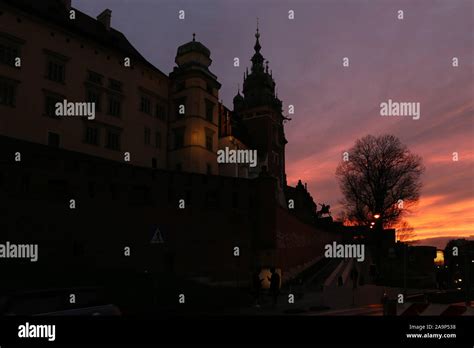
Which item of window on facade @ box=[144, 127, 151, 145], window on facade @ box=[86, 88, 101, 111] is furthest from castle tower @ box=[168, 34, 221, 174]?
window on facade @ box=[86, 88, 101, 111]

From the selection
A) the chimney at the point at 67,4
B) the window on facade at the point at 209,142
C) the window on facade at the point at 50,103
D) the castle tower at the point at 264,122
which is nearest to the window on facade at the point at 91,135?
the window on facade at the point at 50,103

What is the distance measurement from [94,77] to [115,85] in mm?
2498

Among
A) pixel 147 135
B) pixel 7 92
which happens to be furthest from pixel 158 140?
pixel 7 92

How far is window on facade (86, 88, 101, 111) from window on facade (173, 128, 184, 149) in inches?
409

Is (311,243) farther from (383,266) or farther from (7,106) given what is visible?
(7,106)

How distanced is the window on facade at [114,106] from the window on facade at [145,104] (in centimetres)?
324

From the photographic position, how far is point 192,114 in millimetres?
47406

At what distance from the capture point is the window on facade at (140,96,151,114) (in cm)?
4491

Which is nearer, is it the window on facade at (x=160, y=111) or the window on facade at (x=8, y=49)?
the window on facade at (x=8, y=49)

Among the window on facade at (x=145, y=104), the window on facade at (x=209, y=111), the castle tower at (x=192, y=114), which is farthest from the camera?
the window on facade at (x=209, y=111)

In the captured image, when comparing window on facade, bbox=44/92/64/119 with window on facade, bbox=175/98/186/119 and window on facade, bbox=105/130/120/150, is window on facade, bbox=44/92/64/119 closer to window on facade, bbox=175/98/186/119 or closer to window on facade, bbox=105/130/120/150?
window on facade, bbox=105/130/120/150

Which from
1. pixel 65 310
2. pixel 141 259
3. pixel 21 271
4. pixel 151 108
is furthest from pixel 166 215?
pixel 65 310

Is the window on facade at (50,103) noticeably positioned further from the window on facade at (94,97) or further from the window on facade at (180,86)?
the window on facade at (180,86)

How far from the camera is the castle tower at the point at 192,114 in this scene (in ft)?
154
